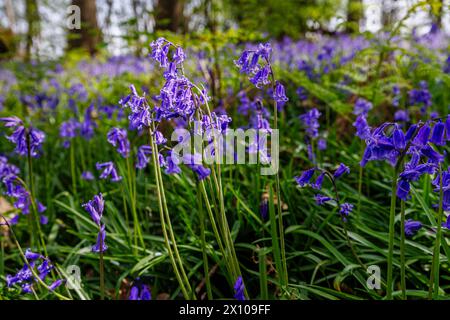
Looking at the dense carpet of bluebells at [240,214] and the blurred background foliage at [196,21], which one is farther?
the blurred background foliage at [196,21]

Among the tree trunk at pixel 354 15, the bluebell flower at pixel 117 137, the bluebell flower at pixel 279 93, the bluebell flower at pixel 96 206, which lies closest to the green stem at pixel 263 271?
the bluebell flower at pixel 279 93

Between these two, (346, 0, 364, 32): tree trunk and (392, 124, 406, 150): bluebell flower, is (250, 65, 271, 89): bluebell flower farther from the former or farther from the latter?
(346, 0, 364, 32): tree trunk

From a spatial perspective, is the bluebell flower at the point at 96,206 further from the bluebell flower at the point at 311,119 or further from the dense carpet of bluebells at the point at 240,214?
→ the bluebell flower at the point at 311,119

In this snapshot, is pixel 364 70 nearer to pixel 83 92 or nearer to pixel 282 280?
pixel 83 92

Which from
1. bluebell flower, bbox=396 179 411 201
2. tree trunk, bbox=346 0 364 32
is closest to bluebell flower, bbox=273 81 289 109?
bluebell flower, bbox=396 179 411 201

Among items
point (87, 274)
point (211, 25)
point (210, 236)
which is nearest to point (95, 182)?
point (87, 274)

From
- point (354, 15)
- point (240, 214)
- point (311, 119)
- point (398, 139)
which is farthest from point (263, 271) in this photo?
point (354, 15)

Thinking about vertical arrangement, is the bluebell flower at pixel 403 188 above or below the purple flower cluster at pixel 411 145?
below

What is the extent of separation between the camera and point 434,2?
3307 millimetres

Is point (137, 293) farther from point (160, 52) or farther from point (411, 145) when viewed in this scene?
point (411, 145)

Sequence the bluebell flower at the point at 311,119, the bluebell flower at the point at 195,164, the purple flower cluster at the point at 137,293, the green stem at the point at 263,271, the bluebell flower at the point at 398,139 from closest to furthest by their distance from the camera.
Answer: the bluebell flower at the point at 398,139 < the green stem at the point at 263,271 < the bluebell flower at the point at 195,164 < the purple flower cluster at the point at 137,293 < the bluebell flower at the point at 311,119

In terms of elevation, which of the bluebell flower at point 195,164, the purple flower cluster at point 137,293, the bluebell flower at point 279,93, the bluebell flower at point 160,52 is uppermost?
the bluebell flower at point 160,52

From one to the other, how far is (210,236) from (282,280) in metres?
1.03

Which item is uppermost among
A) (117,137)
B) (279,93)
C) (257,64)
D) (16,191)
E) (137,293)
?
(257,64)
